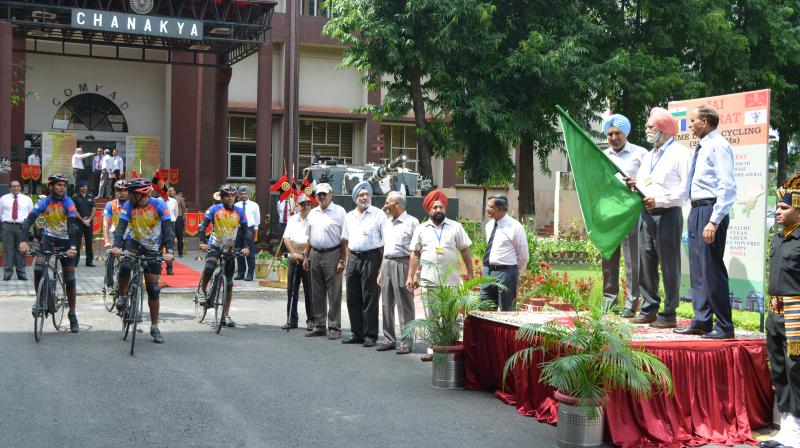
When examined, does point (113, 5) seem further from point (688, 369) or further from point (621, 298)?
point (688, 369)

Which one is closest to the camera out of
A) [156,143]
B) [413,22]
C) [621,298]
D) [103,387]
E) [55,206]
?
[103,387]

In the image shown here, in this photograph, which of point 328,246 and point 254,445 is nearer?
point 254,445

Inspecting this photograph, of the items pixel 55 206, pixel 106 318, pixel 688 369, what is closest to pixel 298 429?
pixel 688 369

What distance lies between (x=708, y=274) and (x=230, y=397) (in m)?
4.44

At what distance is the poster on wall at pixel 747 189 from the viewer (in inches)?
398

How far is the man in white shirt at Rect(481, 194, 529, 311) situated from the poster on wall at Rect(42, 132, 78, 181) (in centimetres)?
2708

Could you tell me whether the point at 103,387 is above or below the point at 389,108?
below

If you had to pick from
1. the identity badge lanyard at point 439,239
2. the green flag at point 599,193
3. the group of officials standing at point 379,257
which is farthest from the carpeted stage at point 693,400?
the identity badge lanyard at point 439,239

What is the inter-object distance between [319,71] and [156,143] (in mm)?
7443

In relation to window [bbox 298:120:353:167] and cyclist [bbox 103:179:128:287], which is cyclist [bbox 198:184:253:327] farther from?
window [bbox 298:120:353:167]

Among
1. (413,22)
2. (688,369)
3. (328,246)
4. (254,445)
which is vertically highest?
(413,22)

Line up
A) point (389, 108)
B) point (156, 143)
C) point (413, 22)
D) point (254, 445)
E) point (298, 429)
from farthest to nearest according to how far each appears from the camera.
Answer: point (156, 143) → point (389, 108) → point (413, 22) → point (298, 429) → point (254, 445)

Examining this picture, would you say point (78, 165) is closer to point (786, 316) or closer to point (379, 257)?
point (379, 257)

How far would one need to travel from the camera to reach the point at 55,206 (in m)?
12.2
